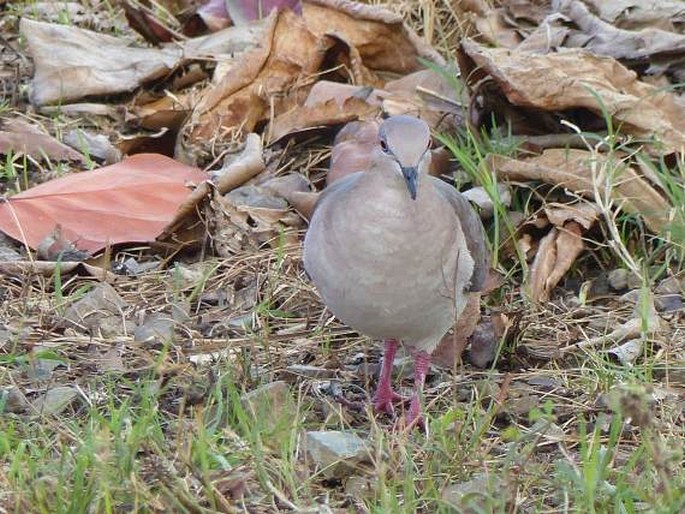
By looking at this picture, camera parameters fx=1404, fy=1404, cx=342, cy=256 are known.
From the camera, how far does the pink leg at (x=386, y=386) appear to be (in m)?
4.45

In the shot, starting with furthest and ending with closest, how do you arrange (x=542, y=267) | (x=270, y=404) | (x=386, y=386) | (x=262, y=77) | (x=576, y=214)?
(x=262, y=77) < (x=576, y=214) < (x=542, y=267) < (x=386, y=386) < (x=270, y=404)

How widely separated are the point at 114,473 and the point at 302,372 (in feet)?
4.58

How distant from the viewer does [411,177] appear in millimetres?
3969

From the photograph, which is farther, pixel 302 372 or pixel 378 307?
pixel 302 372

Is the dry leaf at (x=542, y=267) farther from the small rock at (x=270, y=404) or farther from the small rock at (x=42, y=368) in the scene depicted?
the small rock at (x=42, y=368)

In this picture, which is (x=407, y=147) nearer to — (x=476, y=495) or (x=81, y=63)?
(x=476, y=495)

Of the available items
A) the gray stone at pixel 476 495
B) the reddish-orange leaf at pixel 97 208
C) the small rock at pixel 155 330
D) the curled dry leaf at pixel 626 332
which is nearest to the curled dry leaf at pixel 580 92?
the curled dry leaf at pixel 626 332

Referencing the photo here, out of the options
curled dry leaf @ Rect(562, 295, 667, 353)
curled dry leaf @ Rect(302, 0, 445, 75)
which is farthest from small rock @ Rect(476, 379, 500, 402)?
curled dry leaf @ Rect(302, 0, 445, 75)

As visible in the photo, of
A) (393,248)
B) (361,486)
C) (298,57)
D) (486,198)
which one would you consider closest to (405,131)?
(393,248)

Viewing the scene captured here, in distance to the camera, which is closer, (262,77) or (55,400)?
(55,400)

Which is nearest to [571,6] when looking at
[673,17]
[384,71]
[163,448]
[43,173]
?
[673,17]

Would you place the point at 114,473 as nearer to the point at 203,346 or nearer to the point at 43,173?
the point at 203,346

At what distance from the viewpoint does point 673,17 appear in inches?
247

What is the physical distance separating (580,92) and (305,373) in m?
1.72
